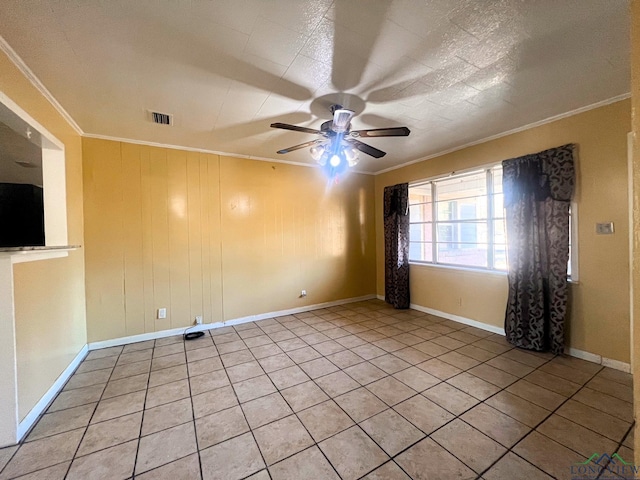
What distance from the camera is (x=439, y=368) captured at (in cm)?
257

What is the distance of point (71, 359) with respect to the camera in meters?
2.58

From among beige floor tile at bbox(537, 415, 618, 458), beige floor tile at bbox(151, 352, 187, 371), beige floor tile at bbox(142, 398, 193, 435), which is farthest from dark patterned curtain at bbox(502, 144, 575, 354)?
beige floor tile at bbox(151, 352, 187, 371)

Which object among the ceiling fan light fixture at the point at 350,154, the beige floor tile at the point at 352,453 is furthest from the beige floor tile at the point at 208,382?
the ceiling fan light fixture at the point at 350,154

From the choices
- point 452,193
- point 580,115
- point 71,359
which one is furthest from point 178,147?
point 580,115

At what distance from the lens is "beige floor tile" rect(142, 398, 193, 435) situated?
187 cm

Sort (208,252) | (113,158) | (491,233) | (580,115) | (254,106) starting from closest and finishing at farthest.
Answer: (254,106), (580,115), (113,158), (491,233), (208,252)

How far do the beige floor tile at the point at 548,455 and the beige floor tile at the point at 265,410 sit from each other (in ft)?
5.08

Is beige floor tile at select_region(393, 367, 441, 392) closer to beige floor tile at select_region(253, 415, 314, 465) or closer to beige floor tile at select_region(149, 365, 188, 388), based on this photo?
beige floor tile at select_region(253, 415, 314, 465)

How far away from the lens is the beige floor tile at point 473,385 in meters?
2.17

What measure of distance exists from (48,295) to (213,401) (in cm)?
166

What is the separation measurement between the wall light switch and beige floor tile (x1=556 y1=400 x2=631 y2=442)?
1.62 metres

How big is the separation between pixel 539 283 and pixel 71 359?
490 centimetres

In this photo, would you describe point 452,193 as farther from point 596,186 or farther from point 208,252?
point 208,252

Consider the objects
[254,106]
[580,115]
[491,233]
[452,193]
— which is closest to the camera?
[254,106]
